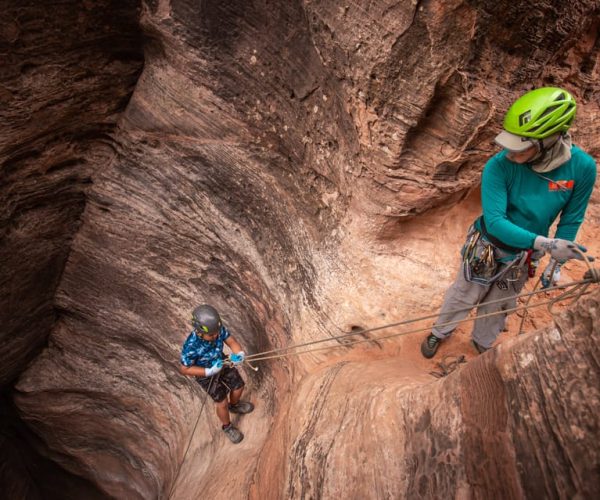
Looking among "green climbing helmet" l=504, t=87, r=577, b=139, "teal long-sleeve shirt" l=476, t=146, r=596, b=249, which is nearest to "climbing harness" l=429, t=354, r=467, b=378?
"teal long-sleeve shirt" l=476, t=146, r=596, b=249

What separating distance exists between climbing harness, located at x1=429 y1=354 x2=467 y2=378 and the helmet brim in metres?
1.97

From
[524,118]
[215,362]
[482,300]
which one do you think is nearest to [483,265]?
[482,300]

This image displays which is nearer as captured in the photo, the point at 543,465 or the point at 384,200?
the point at 543,465

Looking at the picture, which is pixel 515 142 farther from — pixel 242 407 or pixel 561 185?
pixel 242 407

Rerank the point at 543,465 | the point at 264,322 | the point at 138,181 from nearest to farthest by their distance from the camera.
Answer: the point at 543,465 < the point at 264,322 < the point at 138,181

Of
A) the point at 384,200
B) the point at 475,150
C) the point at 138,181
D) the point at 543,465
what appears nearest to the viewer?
the point at 543,465

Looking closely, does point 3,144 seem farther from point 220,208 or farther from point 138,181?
point 220,208

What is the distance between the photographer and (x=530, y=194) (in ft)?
9.78

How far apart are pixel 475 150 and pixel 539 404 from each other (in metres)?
2.30

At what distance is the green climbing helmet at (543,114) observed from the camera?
2.71 meters

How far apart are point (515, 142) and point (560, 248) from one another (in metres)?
0.69

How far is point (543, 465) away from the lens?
7.77ft

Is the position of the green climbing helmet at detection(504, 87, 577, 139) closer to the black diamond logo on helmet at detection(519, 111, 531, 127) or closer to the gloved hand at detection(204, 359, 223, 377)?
the black diamond logo on helmet at detection(519, 111, 531, 127)

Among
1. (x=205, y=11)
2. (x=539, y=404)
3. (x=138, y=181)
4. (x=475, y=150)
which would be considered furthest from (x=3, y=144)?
(x=539, y=404)
